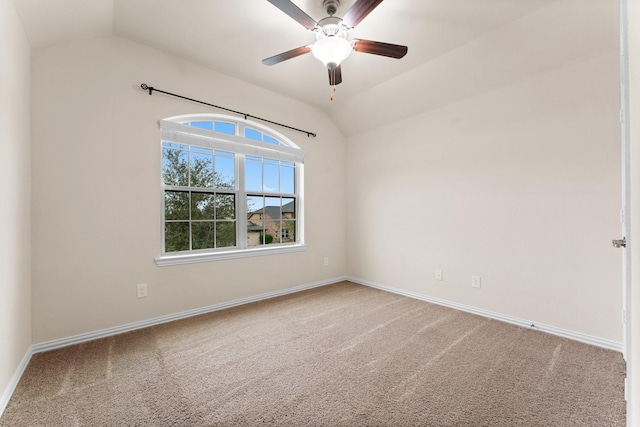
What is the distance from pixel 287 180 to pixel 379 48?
84.2 inches

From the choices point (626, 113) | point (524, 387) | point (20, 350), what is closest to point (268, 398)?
point (524, 387)

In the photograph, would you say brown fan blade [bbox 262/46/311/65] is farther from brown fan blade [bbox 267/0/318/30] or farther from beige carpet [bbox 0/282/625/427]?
beige carpet [bbox 0/282/625/427]

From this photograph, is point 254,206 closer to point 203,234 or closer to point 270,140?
point 203,234

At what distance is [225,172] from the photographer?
322cm

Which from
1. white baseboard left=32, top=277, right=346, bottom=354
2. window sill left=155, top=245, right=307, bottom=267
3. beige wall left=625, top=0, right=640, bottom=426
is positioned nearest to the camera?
beige wall left=625, top=0, right=640, bottom=426

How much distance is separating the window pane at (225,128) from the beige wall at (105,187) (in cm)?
21

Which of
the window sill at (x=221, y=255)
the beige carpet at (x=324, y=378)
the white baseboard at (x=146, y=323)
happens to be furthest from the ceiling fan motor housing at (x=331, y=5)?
the white baseboard at (x=146, y=323)

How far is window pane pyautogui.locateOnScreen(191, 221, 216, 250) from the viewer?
2.99m

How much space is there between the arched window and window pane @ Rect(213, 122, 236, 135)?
12 millimetres

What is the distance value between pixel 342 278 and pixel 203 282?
212cm

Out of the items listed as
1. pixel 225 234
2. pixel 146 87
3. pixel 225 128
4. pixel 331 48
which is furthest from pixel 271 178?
pixel 331 48

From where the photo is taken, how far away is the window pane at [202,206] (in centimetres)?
299

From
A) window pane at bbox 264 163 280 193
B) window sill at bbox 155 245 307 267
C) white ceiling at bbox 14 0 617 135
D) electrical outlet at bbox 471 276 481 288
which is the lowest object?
electrical outlet at bbox 471 276 481 288

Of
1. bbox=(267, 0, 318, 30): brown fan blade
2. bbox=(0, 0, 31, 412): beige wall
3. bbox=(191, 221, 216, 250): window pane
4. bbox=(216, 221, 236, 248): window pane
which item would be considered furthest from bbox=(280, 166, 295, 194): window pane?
bbox=(0, 0, 31, 412): beige wall
